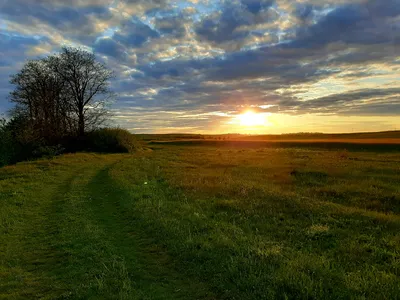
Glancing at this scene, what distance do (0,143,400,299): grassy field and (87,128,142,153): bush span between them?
1404 inches

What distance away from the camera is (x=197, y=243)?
9.16 metres

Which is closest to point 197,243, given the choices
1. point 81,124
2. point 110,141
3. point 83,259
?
point 83,259

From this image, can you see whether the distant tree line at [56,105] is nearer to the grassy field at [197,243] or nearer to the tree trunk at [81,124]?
the tree trunk at [81,124]

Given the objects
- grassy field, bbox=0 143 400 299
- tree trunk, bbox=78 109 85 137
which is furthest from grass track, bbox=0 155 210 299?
tree trunk, bbox=78 109 85 137

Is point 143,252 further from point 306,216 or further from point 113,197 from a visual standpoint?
point 113,197

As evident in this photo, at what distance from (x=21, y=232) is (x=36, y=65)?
5035 centimetres

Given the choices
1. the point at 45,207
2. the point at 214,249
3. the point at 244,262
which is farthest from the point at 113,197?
the point at 244,262

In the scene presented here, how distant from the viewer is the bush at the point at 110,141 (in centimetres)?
5447

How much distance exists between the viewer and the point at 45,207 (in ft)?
48.5

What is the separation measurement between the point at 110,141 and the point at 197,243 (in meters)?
48.4

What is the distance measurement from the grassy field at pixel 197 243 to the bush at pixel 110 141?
35.7m

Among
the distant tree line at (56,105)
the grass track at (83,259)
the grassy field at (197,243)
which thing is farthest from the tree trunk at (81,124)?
the grass track at (83,259)

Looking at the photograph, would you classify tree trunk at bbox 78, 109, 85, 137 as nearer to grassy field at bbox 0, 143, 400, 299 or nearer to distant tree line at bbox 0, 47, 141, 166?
distant tree line at bbox 0, 47, 141, 166

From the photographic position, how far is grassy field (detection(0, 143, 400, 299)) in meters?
6.72
